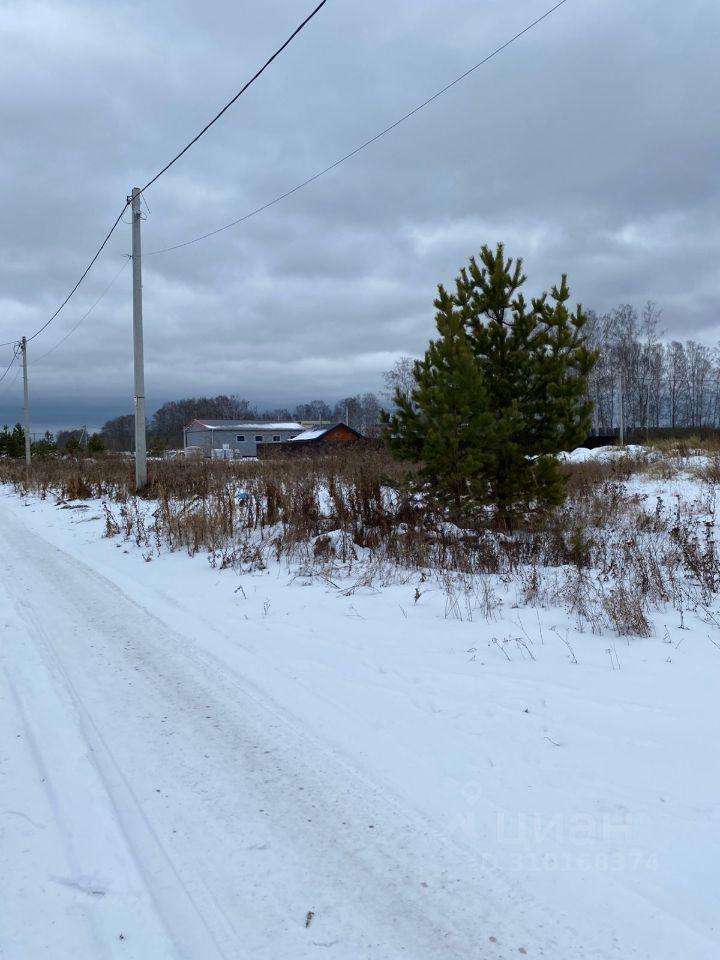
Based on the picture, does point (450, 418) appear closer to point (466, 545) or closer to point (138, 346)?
point (466, 545)

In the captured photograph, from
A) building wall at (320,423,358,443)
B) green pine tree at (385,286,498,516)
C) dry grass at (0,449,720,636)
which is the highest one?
building wall at (320,423,358,443)

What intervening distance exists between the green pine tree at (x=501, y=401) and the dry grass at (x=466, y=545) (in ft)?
1.75

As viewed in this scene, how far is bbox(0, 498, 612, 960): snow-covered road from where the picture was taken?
203 cm

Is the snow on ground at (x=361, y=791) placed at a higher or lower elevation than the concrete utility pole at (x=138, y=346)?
lower

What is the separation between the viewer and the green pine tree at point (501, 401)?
8320 mm

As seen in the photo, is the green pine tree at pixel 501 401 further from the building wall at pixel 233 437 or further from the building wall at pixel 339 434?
the building wall at pixel 233 437

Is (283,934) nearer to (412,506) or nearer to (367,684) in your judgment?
(367,684)

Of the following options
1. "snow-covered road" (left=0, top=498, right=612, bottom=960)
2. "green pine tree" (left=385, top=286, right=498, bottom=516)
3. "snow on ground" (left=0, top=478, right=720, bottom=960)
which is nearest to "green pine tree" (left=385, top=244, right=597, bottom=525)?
"green pine tree" (left=385, top=286, right=498, bottom=516)

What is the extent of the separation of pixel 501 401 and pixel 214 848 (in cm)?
762

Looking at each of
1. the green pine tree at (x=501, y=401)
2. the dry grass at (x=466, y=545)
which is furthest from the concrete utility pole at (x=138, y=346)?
the green pine tree at (x=501, y=401)

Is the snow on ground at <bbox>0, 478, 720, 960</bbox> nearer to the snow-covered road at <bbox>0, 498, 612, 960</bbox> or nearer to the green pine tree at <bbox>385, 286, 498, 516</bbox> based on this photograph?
the snow-covered road at <bbox>0, 498, 612, 960</bbox>

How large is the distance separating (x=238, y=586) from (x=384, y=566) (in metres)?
1.79

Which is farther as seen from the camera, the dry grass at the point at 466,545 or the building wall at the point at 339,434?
the building wall at the point at 339,434

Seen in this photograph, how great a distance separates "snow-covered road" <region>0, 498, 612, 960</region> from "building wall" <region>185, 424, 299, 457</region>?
73330 millimetres
